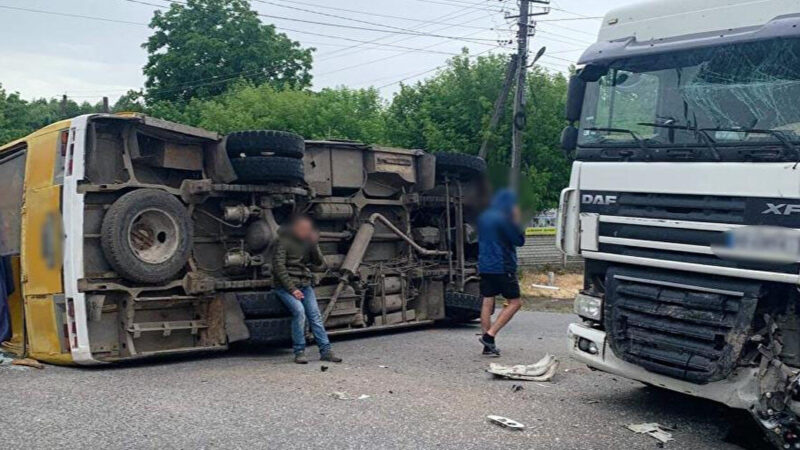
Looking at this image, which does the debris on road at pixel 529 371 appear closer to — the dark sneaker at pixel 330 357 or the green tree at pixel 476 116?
the dark sneaker at pixel 330 357

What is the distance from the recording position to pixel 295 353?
7859 millimetres

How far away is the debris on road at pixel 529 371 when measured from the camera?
6992mm

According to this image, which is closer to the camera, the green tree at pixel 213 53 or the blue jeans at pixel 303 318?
the blue jeans at pixel 303 318

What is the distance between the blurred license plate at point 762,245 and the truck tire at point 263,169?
4.56m

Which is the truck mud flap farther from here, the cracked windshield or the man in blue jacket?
the man in blue jacket

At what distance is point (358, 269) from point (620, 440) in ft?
16.0

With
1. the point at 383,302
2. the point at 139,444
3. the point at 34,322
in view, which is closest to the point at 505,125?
the point at 383,302

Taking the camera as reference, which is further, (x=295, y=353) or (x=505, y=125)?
(x=505, y=125)

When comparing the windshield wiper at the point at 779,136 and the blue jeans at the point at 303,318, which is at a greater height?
the windshield wiper at the point at 779,136

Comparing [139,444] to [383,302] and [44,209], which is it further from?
[383,302]

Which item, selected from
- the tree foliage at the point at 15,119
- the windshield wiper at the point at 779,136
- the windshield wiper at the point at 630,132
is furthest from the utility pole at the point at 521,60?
the tree foliage at the point at 15,119

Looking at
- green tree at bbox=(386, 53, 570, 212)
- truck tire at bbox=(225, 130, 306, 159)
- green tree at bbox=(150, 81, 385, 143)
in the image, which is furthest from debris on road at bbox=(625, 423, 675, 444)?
green tree at bbox=(150, 81, 385, 143)

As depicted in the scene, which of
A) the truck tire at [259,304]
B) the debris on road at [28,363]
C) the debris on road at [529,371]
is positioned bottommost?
the debris on road at [529,371]

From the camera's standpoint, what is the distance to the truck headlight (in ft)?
19.9
